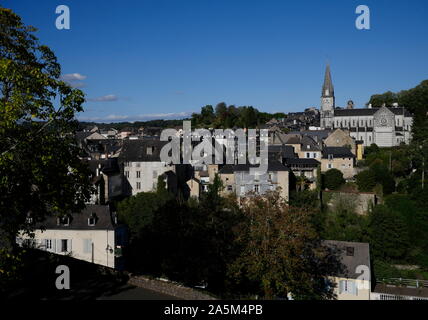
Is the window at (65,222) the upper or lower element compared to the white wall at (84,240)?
upper

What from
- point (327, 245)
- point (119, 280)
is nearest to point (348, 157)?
point (327, 245)

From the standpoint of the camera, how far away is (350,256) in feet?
92.9

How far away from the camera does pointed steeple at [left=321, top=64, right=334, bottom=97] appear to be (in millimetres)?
101688

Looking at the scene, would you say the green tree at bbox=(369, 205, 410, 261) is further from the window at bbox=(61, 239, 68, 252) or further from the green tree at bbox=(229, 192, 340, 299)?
the window at bbox=(61, 239, 68, 252)

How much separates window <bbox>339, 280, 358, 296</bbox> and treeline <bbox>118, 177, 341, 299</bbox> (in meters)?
0.78

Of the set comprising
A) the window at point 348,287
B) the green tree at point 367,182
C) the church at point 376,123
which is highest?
the church at point 376,123

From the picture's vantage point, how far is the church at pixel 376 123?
7656cm

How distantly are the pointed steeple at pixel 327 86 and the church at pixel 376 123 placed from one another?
6.75m

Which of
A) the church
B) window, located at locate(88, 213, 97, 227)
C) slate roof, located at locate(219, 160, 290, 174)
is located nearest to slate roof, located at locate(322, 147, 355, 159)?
slate roof, located at locate(219, 160, 290, 174)

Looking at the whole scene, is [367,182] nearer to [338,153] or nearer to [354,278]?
[338,153]

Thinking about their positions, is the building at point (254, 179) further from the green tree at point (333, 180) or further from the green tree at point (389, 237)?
the green tree at point (389, 237)

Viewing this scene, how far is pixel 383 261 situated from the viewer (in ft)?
116

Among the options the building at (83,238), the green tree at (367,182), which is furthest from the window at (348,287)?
the green tree at (367,182)
